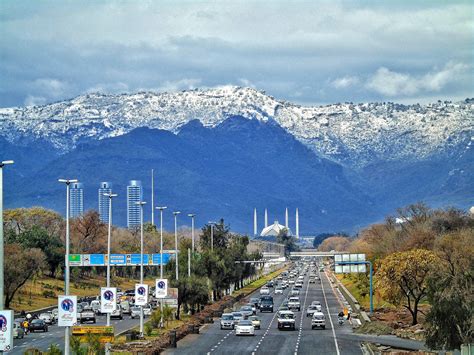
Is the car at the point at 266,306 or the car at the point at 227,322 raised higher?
the car at the point at 266,306

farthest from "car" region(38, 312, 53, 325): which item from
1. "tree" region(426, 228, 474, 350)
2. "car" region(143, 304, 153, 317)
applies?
"tree" region(426, 228, 474, 350)

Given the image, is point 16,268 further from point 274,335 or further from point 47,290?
point 274,335

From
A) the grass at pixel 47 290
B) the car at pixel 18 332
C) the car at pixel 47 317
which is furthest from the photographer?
the grass at pixel 47 290

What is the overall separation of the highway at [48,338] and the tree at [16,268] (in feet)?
46.9

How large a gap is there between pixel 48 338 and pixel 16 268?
38.4 metres

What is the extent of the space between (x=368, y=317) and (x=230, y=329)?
18.3 metres

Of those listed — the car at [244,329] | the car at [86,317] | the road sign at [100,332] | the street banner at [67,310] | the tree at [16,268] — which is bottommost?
the car at [244,329]

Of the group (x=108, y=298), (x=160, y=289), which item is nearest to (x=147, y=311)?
(x=160, y=289)

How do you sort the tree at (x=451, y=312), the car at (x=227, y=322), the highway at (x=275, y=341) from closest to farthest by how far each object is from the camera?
the tree at (x=451, y=312) → the highway at (x=275, y=341) → the car at (x=227, y=322)

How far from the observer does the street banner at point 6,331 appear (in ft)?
135

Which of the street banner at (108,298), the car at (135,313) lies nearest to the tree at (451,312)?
the street banner at (108,298)

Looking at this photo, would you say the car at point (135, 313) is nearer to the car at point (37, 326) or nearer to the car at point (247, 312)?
the car at point (247, 312)

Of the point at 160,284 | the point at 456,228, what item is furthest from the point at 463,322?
the point at 456,228

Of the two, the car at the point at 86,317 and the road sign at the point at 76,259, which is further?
the road sign at the point at 76,259
